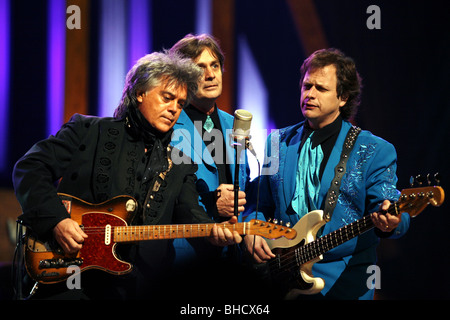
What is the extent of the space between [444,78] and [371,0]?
97 cm

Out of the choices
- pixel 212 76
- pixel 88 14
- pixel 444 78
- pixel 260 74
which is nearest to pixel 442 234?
pixel 444 78

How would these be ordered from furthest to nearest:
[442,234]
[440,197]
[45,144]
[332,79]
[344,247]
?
[442,234]
[332,79]
[344,247]
[45,144]
[440,197]

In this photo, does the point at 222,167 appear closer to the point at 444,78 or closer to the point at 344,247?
the point at 344,247

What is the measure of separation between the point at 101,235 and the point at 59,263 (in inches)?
10.0

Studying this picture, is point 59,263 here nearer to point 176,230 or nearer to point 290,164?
point 176,230

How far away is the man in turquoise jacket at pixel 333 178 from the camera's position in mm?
2738

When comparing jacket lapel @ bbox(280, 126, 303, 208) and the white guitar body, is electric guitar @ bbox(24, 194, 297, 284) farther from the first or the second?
jacket lapel @ bbox(280, 126, 303, 208)

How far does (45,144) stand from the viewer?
8.43 feet

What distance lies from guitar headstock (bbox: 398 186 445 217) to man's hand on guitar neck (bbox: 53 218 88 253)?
66.1 inches

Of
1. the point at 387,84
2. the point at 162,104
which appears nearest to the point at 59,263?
the point at 162,104

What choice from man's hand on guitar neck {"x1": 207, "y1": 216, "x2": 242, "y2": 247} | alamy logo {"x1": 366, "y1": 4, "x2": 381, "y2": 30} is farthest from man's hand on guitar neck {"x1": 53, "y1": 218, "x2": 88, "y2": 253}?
alamy logo {"x1": 366, "y1": 4, "x2": 381, "y2": 30}

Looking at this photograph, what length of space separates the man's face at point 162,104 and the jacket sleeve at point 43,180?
1.46 ft

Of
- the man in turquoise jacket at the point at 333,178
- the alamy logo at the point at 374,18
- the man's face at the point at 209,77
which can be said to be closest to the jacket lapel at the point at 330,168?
the man in turquoise jacket at the point at 333,178

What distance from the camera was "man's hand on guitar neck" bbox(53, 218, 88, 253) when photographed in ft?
7.98
